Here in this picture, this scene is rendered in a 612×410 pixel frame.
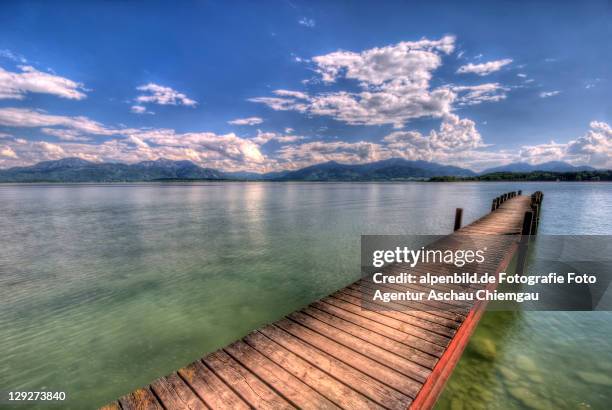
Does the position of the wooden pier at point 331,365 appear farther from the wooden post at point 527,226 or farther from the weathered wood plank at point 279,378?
the wooden post at point 527,226

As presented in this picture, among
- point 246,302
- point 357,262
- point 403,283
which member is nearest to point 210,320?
point 246,302

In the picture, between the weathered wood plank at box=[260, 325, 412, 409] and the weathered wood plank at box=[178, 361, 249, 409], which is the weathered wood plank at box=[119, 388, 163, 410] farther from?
the weathered wood plank at box=[260, 325, 412, 409]

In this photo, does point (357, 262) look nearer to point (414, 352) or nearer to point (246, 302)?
point (246, 302)

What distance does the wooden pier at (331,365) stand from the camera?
3877 millimetres

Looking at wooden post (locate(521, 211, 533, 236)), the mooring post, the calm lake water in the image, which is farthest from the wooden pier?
wooden post (locate(521, 211, 533, 236))

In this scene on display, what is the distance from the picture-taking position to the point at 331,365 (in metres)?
4.61

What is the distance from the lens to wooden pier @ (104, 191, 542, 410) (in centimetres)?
388

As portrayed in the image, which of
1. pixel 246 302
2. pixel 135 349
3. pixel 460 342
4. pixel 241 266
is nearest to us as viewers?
pixel 460 342

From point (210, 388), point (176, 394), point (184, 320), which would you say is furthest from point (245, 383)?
point (184, 320)

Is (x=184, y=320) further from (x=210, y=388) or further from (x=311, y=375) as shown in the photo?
(x=311, y=375)

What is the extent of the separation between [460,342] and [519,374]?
7.67 feet

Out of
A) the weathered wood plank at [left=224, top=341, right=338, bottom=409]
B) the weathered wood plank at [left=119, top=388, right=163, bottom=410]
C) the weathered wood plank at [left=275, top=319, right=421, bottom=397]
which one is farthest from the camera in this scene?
the weathered wood plank at [left=275, top=319, right=421, bottom=397]

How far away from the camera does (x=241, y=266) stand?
1450cm

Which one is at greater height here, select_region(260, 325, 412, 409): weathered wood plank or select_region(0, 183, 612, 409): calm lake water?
select_region(260, 325, 412, 409): weathered wood plank
